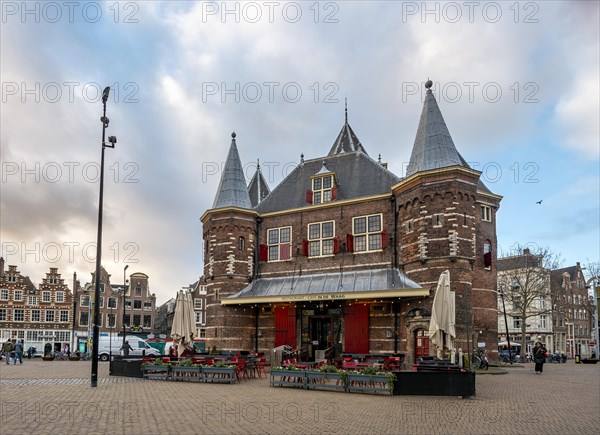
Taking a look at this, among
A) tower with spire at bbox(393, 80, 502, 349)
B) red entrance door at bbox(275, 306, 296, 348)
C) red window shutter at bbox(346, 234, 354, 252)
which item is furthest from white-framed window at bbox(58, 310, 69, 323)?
tower with spire at bbox(393, 80, 502, 349)

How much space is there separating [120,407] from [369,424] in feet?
17.8

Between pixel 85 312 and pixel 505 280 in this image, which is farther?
pixel 85 312

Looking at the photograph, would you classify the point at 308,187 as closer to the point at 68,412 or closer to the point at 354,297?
the point at 354,297

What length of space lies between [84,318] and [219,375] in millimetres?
53911

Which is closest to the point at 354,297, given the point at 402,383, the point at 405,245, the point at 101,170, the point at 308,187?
the point at 405,245

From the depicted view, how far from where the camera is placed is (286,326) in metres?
30.9

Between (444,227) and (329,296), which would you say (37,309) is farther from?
(444,227)

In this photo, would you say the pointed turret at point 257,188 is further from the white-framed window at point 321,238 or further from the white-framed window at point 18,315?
the white-framed window at point 18,315

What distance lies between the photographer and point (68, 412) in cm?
1132

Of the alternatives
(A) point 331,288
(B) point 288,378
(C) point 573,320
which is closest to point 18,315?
(A) point 331,288

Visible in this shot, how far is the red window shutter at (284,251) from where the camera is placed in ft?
106

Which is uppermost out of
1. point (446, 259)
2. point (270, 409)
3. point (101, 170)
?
point (101, 170)

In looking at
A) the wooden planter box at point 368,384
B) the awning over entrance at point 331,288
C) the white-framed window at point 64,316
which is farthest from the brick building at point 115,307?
the wooden planter box at point 368,384

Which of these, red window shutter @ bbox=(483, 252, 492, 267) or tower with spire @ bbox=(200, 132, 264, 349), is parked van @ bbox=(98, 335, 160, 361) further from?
red window shutter @ bbox=(483, 252, 492, 267)
